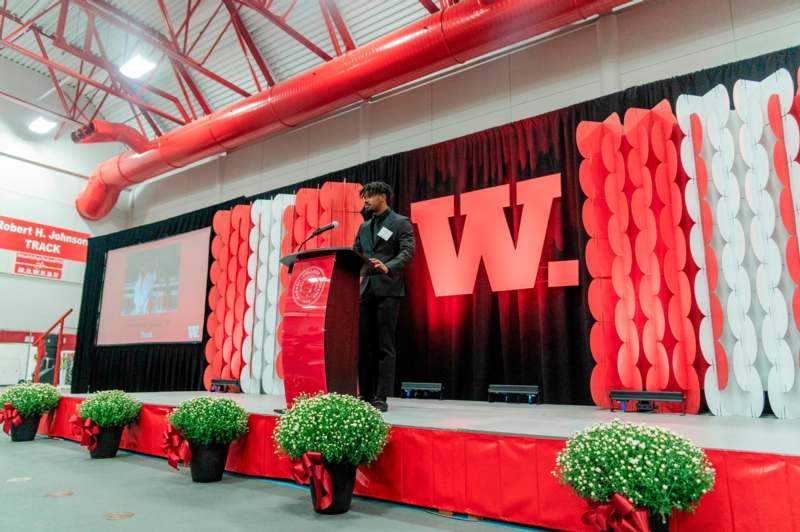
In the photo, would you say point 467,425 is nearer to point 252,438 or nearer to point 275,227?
point 252,438

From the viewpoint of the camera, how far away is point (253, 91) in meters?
7.61

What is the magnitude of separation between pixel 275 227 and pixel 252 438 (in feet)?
11.0

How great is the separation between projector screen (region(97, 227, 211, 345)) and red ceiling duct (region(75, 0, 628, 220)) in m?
1.14

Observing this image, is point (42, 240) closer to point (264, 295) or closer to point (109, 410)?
point (264, 295)

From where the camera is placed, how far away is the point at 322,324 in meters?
2.26

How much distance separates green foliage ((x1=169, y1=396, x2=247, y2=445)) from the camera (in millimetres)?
2416

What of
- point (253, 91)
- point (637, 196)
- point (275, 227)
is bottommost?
point (637, 196)

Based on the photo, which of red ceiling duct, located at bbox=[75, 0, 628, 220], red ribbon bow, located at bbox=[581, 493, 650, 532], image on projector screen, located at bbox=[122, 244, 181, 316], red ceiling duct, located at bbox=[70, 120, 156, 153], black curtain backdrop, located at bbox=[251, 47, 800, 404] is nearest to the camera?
red ribbon bow, located at bbox=[581, 493, 650, 532]

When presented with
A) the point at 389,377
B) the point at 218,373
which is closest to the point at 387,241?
Result: the point at 389,377

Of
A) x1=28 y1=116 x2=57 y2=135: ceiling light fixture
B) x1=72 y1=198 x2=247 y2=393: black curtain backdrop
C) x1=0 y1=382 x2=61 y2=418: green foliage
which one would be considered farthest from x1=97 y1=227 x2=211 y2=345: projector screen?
x1=0 y1=382 x2=61 y2=418: green foliage

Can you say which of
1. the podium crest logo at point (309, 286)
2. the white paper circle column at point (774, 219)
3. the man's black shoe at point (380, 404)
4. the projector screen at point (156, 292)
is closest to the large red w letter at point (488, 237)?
the white paper circle column at point (774, 219)

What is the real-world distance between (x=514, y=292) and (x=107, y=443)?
2918 millimetres

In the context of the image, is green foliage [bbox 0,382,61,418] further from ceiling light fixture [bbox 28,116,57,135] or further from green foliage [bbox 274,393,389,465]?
ceiling light fixture [bbox 28,116,57,135]

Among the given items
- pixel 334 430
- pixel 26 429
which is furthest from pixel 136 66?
pixel 334 430
